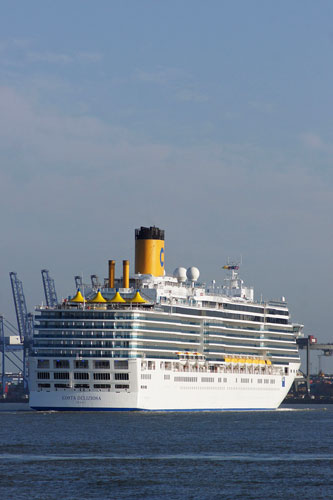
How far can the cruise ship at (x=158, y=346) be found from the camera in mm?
113000

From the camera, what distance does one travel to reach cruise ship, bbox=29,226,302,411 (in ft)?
371

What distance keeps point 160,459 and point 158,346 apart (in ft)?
162

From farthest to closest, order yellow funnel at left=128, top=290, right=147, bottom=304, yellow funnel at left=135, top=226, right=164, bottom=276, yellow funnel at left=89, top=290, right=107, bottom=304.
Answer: yellow funnel at left=135, top=226, right=164, bottom=276
yellow funnel at left=128, top=290, right=147, bottom=304
yellow funnel at left=89, top=290, right=107, bottom=304

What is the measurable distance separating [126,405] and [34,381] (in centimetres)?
1037

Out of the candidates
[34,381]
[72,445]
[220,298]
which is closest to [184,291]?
[220,298]

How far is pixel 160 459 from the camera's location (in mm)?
69438

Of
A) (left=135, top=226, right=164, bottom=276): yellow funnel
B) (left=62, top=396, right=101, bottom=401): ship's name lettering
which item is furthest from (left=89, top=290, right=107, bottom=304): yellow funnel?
(left=135, top=226, right=164, bottom=276): yellow funnel

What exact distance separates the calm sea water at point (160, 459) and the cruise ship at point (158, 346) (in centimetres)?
865

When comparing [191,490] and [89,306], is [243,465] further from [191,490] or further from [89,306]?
[89,306]

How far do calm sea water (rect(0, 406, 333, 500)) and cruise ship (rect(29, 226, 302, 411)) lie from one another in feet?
28.4

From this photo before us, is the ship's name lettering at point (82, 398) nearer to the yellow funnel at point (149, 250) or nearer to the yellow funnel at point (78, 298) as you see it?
the yellow funnel at point (78, 298)

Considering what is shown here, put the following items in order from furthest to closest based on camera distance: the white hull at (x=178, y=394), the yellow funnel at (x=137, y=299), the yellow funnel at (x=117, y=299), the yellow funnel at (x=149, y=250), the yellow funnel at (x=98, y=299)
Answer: the yellow funnel at (x=149, y=250) → the yellow funnel at (x=137, y=299) → the yellow funnel at (x=117, y=299) → the yellow funnel at (x=98, y=299) → the white hull at (x=178, y=394)

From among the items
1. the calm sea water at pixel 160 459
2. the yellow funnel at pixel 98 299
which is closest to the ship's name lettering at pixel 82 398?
the calm sea water at pixel 160 459

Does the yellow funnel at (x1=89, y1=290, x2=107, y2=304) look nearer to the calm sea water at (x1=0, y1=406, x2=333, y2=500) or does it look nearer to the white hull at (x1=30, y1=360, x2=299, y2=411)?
the white hull at (x1=30, y1=360, x2=299, y2=411)
